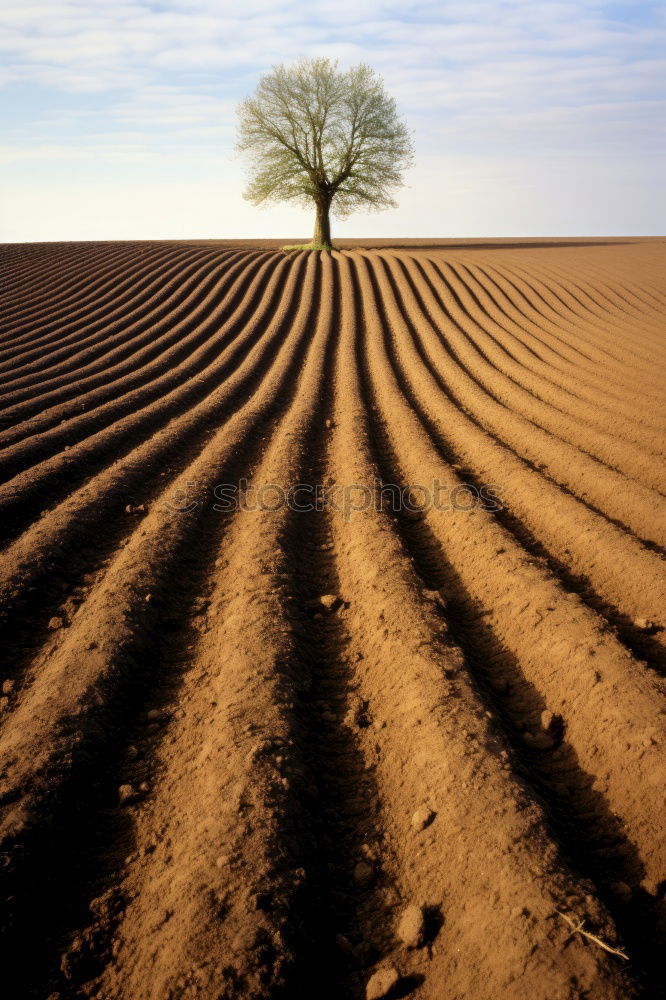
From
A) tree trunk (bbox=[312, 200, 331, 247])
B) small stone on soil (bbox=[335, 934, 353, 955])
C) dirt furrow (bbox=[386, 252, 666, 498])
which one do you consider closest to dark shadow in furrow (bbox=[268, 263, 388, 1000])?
small stone on soil (bbox=[335, 934, 353, 955])

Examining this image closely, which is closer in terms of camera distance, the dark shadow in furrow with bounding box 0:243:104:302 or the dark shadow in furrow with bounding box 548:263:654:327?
the dark shadow in furrow with bounding box 548:263:654:327

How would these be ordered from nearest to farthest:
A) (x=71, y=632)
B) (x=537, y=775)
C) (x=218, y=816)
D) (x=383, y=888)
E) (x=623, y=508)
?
(x=383, y=888)
(x=218, y=816)
(x=537, y=775)
(x=71, y=632)
(x=623, y=508)

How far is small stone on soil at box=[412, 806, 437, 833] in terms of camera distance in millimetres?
2336

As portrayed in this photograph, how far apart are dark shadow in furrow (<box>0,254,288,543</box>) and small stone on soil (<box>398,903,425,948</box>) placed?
13.8 feet

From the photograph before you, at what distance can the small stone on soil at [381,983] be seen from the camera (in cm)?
183

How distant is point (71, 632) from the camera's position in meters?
3.63

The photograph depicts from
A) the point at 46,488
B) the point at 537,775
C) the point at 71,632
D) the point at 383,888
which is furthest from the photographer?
the point at 46,488

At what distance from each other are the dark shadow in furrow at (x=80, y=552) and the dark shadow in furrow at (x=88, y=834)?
724 millimetres

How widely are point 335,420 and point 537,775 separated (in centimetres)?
560

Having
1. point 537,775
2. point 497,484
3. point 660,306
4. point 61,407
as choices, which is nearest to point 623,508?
point 497,484

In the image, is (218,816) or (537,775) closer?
(218,816)

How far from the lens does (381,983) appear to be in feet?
6.05

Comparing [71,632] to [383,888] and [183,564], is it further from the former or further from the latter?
[383,888]

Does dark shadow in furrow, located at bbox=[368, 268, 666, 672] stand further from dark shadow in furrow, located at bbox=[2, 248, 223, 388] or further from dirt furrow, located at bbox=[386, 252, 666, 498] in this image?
dark shadow in furrow, located at bbox=[2, 248, 223, 388]
